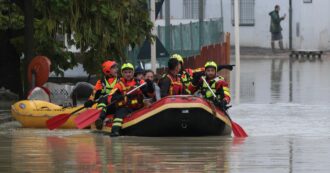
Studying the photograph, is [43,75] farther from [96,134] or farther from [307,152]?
[307,152]

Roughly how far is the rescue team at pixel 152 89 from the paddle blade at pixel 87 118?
14 cm

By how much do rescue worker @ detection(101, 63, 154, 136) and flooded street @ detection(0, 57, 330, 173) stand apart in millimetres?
568

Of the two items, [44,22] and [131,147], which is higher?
[44,22]

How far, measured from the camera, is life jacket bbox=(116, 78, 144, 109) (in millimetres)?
22281

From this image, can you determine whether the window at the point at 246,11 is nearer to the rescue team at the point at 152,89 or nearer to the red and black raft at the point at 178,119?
the rescue team at the point at 152,89

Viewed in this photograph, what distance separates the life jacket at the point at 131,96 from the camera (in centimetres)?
2228

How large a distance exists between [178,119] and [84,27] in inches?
236

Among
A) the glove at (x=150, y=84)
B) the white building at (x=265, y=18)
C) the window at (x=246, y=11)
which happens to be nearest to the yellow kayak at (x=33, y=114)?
the glove at (x=150, y=84)

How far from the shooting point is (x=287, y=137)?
2180 centimetres

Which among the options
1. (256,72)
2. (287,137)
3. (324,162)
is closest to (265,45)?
(256,72)

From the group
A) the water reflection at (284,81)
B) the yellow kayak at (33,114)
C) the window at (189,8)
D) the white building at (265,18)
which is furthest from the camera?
the window at (189,8)

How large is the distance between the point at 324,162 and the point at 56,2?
10.2 meters

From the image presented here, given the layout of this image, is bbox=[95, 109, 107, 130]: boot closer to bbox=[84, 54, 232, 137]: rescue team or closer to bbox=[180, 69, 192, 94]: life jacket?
bbox=[84, 54, 232, 137]: rescue team

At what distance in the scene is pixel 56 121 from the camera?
2317 centimetres
